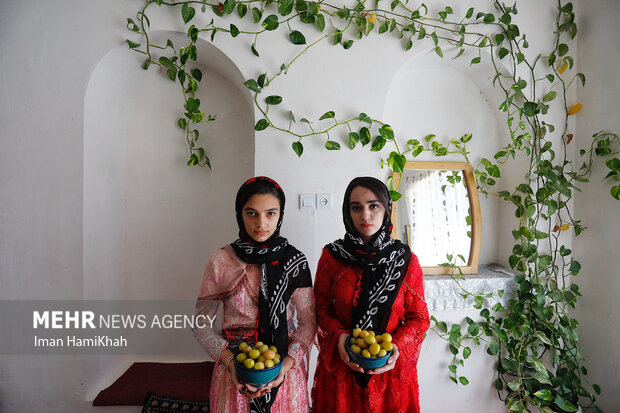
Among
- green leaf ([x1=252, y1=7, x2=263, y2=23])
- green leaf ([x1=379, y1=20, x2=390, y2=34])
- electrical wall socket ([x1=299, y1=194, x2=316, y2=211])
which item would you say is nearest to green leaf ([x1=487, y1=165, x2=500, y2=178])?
green leaf ([x1=379, y1=20, x2=390, y2=34])

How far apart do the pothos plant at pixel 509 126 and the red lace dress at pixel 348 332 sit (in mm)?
632

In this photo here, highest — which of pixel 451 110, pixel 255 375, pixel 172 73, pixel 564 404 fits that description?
pixel 172 73

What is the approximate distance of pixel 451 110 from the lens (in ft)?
7.17

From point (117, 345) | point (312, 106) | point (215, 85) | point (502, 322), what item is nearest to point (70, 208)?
point (117, 345)

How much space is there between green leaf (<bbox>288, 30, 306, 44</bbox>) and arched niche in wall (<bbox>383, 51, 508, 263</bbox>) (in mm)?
728

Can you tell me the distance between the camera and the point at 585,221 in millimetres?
1902

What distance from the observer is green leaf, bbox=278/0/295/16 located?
1.59 meters

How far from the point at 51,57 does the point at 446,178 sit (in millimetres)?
2516

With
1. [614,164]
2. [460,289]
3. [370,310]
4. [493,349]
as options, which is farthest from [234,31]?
[493,349]

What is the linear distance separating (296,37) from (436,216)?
4.70 feet

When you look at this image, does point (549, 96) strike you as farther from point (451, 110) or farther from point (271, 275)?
point (271, 275)

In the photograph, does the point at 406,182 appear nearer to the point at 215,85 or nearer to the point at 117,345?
the point at 215,85

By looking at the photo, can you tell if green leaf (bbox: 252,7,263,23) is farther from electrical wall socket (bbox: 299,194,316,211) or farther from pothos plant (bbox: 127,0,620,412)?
electrical wall socket (bbox: 299,194,316,211)

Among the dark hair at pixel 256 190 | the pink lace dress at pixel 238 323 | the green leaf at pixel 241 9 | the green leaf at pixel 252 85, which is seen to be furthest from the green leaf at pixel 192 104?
the pink lace dress at pixel 238 323
